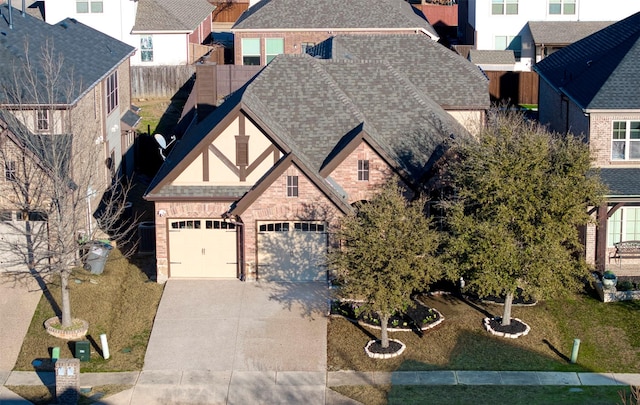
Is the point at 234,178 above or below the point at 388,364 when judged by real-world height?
above

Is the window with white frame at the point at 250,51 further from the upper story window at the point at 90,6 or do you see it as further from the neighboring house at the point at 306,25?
the upper story window at the point at 90,6

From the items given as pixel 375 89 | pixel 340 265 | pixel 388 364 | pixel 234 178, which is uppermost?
pixel 375 89

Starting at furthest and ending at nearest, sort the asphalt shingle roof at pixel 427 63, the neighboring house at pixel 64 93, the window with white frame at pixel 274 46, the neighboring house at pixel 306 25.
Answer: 1. the window with white frame at pixel 274 46
2. the neighboring house at pixel 306 25
3. the asphalt shingle roof at pixel 427 63
4. the neighboring house at pixel 64 93

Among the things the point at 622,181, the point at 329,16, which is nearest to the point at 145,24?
the point at 329,16

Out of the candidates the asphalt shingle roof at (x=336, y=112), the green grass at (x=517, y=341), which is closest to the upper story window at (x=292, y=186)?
the asphalt shingle roof at (x=336, y=112)

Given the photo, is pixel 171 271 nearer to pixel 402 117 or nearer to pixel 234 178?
pixel 234 178

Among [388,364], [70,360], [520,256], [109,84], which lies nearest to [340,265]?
[388,364]

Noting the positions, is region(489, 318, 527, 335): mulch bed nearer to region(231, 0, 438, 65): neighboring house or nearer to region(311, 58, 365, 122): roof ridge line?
region(311, 58, 365, 122): roof ridge line

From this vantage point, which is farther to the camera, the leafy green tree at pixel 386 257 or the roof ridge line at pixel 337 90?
the roof ridge line at pixel 337 90
